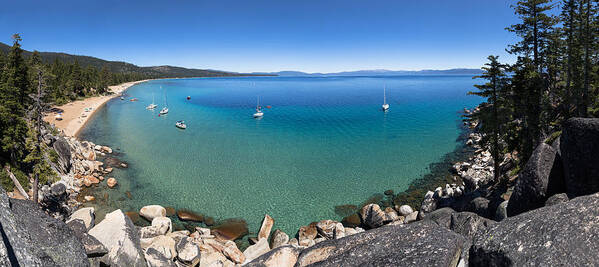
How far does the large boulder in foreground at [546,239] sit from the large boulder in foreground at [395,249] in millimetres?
692

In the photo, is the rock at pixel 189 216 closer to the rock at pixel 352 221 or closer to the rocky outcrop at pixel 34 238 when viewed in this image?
the rocky outcrop at pixel 34 238

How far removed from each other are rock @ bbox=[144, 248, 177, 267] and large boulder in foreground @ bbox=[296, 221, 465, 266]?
1002cm

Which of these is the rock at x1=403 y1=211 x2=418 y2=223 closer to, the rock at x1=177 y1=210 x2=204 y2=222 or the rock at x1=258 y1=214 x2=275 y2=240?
the rock at x1=258 y1=214 x2=275 y2=240

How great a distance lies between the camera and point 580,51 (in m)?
27.7

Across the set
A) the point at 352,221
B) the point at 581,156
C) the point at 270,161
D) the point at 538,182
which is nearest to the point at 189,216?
the point at 352,221

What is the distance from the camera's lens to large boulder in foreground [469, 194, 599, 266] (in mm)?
5055

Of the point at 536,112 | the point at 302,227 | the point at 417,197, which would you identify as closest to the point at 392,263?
the point at 302,227

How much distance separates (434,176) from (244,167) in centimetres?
2322

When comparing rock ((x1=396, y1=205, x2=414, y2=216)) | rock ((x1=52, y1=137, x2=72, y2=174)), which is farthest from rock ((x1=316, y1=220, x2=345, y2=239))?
rock ((x1=52, y1=137, x2=72, y2=174))

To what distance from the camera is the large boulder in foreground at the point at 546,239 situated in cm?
505

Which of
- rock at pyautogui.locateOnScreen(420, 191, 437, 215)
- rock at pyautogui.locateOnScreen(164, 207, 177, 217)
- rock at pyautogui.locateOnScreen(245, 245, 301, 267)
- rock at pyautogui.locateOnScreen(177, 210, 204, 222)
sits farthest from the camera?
rock at pyautogui.locateOnScreen(164, 207, 177, 217)

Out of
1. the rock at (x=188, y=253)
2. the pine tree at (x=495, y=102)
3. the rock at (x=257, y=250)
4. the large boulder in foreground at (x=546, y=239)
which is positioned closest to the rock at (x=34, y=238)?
the rock at (x=188, y=253)

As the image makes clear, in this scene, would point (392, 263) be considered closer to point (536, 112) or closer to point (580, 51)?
point (536, 112)

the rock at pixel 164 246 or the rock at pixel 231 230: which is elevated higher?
the rock at pixel 164 246
